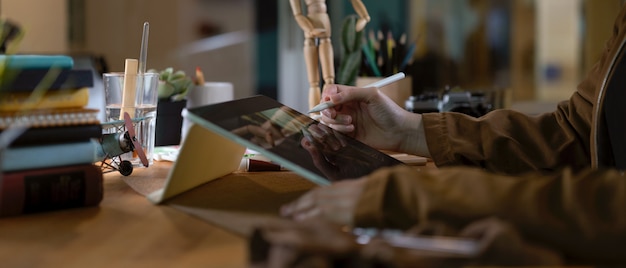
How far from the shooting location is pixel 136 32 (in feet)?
13.9

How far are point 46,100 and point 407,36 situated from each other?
11.0 feet

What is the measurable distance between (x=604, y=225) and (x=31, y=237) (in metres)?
0.54

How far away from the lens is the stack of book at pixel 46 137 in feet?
2.75

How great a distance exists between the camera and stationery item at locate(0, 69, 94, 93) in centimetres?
84

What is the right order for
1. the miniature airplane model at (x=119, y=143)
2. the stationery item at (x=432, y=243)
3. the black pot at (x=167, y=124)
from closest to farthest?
the stationery item at (x=432, y=243)
the miniature airplane model at (x=119, y=143)
the black pot at (x=167, y=124)

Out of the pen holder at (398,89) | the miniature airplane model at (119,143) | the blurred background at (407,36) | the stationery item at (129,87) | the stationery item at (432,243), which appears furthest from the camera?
the blurred background at (407,36)

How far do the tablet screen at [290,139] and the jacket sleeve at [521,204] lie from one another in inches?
5.2

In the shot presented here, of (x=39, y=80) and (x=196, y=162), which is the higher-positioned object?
(x=39, y=80)

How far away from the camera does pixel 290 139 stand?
0.96 m

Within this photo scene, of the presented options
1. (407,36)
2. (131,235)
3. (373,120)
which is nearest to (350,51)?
(373,120)

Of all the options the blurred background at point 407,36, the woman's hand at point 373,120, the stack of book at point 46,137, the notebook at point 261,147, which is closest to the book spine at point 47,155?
the stack of book at point 46,137

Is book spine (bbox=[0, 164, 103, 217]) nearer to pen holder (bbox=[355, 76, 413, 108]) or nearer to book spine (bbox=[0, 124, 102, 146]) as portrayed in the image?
book spine (bbox=[0, 124, 102, 146])

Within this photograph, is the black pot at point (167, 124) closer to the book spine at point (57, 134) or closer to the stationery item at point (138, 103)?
the stationery item at point (138, 103)

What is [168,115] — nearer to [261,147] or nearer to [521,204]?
[261,147]
